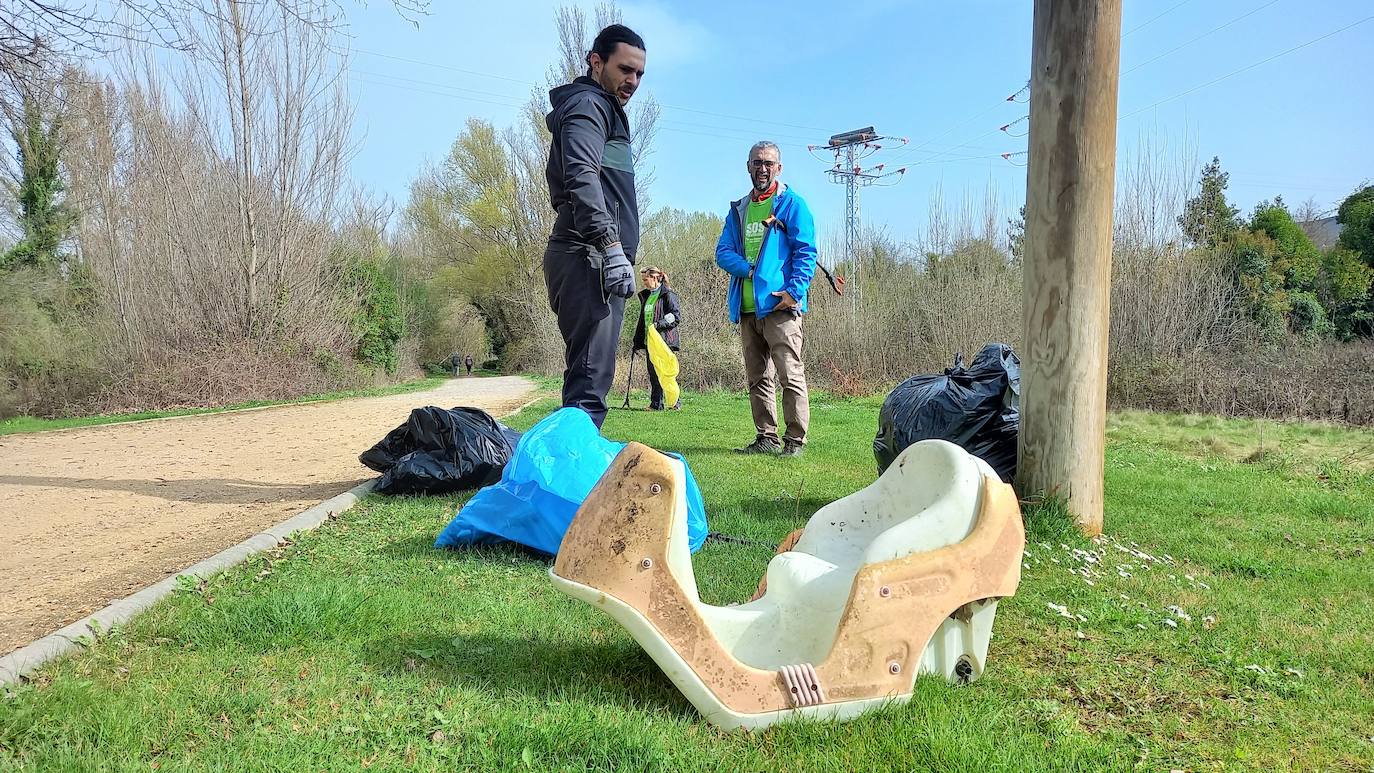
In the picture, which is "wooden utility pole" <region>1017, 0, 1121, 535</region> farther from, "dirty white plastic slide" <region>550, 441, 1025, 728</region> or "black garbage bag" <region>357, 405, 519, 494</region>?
"black garbage bag" <region>357, 405, 519, 494</region>

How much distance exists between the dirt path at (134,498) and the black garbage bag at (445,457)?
559 millimetres

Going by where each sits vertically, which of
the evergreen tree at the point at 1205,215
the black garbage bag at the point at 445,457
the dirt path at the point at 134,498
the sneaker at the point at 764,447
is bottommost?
the dirt path at the point at 134,498

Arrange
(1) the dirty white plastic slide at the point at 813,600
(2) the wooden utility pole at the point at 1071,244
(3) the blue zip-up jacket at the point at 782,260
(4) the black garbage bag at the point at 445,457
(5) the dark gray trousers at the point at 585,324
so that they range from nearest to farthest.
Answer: (1) the dirty white plastic slide at the point at 813,600, (2) the wooden utility pole at the point at 1071,244, (5) the dark gray trousers at the point at 585,324, (4) the black garbage bag at the point at 445,457, (3) the blue zip-up jacket at the point at 782,260

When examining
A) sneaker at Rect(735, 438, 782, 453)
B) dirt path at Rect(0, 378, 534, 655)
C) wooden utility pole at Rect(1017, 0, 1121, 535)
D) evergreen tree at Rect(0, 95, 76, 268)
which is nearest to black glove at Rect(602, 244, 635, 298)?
wooden utility pole at Rect(1017, 0, 1121, 535)

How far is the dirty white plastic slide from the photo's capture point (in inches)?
66.9

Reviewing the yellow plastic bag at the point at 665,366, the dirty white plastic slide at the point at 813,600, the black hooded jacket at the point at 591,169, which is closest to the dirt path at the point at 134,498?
the dirty white plastic slide at the point at 813,600

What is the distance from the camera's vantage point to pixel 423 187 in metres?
37.2

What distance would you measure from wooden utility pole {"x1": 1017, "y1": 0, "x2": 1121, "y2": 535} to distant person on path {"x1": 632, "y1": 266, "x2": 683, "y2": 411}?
23.1 ft

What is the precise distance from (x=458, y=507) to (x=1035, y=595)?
2.80 m

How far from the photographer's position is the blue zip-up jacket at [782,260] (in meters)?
5.60

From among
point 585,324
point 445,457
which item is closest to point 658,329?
point 445,457

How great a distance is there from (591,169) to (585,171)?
1.6 inches

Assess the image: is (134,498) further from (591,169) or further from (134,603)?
(591,169)

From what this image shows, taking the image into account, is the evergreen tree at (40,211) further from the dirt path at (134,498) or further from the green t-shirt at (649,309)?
the green t-shirt at (649,309)
